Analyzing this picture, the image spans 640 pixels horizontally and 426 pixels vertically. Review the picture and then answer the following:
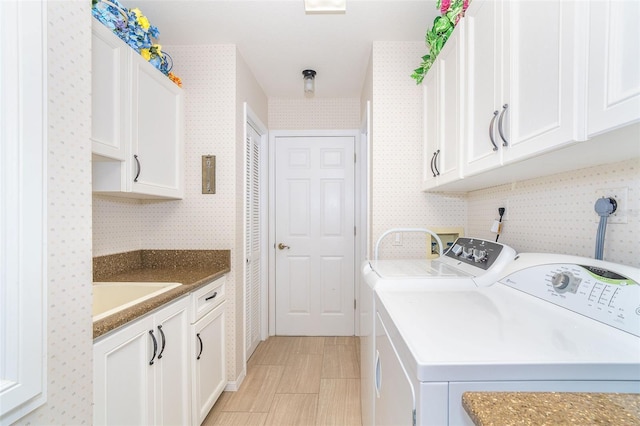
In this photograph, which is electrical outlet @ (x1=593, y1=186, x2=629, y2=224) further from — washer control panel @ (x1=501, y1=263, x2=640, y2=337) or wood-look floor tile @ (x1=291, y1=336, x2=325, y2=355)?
wood-look floor tile @ (x1=291, y1=336, x2=325, y2=355)

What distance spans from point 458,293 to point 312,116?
2.42 meters

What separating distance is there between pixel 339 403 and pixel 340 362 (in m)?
0.54

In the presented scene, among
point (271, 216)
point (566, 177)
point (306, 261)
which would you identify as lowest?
point (306, 261)

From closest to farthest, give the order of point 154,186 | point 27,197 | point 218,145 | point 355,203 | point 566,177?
point 27,197 < point 566,177 < point 154,186 < point 218,145 < point 355,203

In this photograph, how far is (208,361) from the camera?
1830 millimetres

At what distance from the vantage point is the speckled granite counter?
139 centimetres

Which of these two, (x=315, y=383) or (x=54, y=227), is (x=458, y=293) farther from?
(x=315, y=383)

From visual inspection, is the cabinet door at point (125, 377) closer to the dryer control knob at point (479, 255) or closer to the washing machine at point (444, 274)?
the washing machine at point (444, 274)

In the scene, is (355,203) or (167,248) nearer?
(167,248)

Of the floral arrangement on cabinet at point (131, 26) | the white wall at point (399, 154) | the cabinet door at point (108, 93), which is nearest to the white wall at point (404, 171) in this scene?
the white wall at point (399, 154)

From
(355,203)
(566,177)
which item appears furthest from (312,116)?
(566,177)

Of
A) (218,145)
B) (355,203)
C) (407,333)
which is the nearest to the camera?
(407,333)

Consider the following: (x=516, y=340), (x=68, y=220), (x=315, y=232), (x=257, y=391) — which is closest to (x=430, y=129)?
(x=516, y=340)

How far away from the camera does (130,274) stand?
190cm
